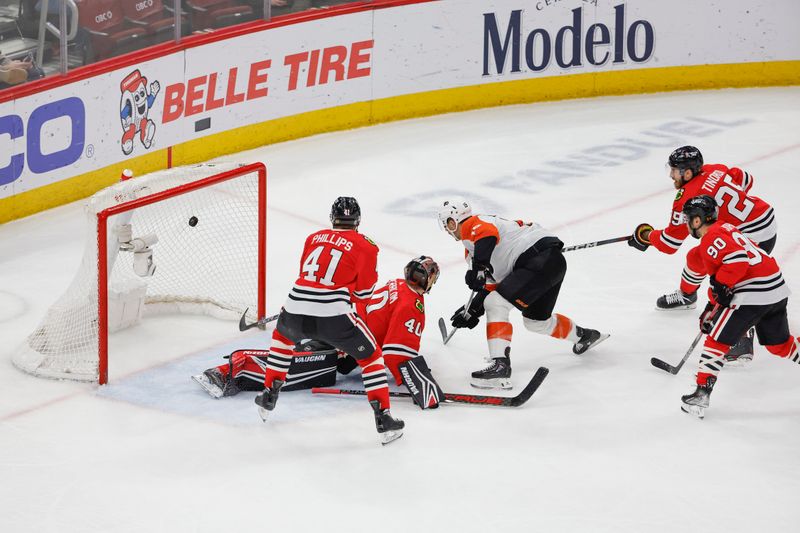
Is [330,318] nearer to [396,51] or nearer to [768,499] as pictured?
[768,499]

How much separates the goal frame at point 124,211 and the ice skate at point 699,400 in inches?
85.0

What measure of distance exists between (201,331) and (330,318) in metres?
1.49

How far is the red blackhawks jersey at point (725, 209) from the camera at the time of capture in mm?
5922

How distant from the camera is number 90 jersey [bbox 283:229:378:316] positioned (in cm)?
486

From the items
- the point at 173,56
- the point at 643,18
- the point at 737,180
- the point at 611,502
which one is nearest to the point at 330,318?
the point at 611,502

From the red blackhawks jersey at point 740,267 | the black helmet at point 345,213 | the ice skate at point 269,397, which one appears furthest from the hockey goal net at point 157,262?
the red blackhawks jersey at point 740,267

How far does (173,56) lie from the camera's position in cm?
838

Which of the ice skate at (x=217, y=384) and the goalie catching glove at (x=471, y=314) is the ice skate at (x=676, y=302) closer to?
the goalie catching glove at (x=471, y=314)

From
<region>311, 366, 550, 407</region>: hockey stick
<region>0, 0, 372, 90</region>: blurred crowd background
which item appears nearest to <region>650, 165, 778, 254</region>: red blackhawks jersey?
<region>311, 366, 550, 407</region>: hockey stick

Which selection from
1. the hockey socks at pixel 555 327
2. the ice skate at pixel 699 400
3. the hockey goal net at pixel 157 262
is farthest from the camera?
the hockey socks at pixel 555 327

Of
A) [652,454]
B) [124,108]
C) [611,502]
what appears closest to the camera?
[611,502]

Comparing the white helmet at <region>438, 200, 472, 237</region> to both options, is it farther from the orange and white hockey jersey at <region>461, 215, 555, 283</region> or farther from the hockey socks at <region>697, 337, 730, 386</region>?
the hockey socks at <region>697, 337, 730, 386</region>

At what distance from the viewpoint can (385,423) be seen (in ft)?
16.2

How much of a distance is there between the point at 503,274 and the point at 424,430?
3.04ft
